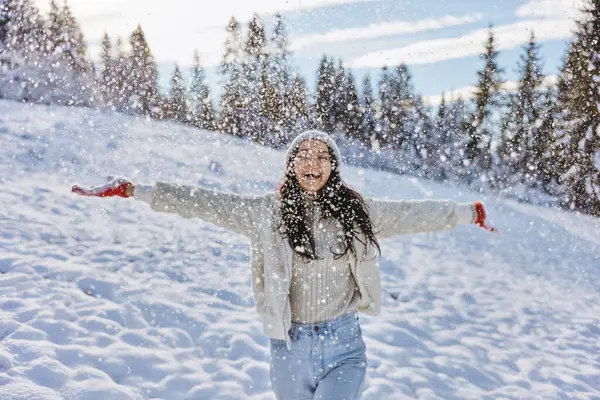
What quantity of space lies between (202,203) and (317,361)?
1165 mm

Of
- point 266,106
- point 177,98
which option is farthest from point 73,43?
point 177,98

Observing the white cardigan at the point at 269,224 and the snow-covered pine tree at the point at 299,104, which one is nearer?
the white cardigan at the point at 269,224

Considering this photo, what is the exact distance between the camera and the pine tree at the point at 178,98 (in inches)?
2282

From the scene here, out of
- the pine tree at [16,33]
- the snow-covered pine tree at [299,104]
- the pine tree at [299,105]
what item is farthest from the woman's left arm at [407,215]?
the pine tree at [299,105]

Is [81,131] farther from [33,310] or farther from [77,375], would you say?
[77,375]

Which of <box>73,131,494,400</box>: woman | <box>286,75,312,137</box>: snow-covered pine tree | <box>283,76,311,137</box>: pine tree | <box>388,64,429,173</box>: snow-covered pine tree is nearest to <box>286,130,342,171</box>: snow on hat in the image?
<box>73,131,494,400</box>: woman

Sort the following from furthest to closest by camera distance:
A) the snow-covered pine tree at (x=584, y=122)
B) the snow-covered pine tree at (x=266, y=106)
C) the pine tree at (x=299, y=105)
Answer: the pine tree at (x=299, y=105), the snow-covered pine tree at (x=266, y=106), the snow-covered pine tree at (x=584, y=122)

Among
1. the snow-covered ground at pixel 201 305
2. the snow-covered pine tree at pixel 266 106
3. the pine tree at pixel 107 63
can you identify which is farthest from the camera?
the pine tree at pixel 107 63

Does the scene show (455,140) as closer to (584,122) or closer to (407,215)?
(584,122)

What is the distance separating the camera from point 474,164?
37.7 meters

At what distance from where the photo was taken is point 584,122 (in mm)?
26406

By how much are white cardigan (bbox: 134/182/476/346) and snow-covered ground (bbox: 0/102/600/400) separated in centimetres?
236

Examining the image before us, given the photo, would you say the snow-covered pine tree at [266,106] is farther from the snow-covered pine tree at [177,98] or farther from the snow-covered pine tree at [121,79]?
the snow-covered pine tree at [177,98]

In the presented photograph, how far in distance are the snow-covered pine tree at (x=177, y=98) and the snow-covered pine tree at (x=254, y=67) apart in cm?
1771
